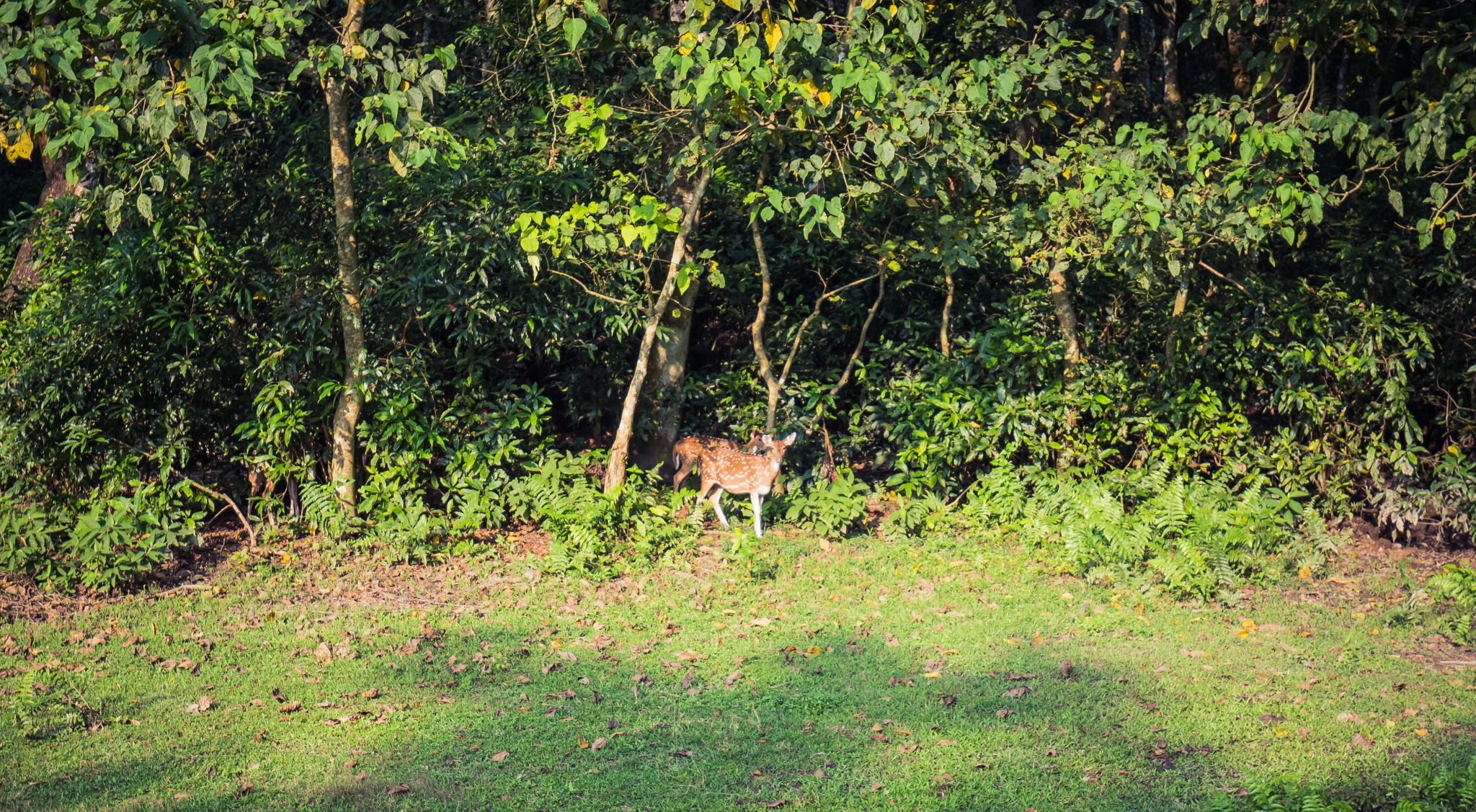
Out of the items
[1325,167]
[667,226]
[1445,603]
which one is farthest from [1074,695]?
[1325,167]

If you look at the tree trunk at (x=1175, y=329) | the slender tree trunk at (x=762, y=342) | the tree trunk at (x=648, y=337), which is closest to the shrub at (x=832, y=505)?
the slender tree trunk at (x=762, y=342)

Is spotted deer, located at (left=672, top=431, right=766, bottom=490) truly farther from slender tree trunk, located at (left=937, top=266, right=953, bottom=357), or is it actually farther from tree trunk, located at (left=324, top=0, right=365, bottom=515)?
tree trunk, located at (left=324, top=0, right=365, bottom=515)

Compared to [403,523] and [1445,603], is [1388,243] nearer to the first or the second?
[1445,603]

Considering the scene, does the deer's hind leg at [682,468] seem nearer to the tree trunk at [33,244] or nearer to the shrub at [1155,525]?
the shrub at [1155,525]

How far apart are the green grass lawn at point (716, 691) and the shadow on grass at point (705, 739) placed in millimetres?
21

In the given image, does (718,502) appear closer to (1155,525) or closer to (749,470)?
(749,470)

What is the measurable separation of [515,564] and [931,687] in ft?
11.9

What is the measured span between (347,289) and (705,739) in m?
4.76

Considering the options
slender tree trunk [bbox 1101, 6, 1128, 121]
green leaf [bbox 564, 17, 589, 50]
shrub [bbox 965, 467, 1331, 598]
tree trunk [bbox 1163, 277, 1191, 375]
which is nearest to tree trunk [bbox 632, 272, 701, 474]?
shrub [bbox 965, 467, 1331, 598]

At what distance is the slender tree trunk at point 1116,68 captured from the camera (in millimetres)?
10609

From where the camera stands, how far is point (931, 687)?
6820 millimetres

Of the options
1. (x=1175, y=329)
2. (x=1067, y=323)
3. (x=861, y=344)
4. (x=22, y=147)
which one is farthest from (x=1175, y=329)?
A: (x=22, y=147)

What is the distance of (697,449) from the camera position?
32.5 feet

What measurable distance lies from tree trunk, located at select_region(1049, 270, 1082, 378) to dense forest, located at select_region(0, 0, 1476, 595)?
0.06 metres
